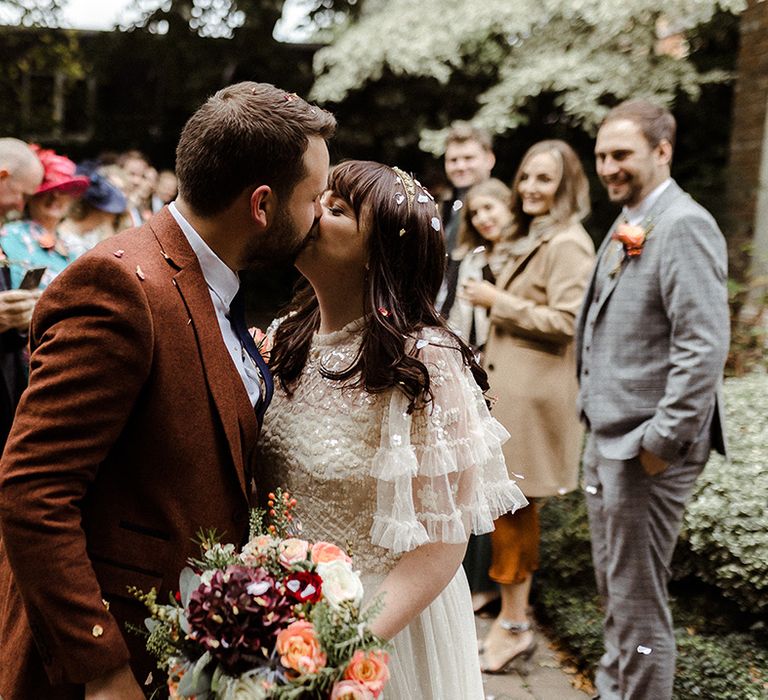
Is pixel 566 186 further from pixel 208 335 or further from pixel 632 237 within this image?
pixel 208 335

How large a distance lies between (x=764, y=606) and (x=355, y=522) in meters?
2.76

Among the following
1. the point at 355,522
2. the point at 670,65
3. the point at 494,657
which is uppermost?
the point at 670,65

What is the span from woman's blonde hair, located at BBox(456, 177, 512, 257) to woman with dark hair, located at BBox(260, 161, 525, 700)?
2.53 metres

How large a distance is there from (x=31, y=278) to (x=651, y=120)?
9.18 ft

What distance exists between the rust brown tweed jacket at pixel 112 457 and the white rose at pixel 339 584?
331mm

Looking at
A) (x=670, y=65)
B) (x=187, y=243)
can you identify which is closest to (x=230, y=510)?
(x=187, y=243)

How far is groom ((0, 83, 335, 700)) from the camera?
5.02 feet

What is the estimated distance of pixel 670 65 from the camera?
7.72 meters

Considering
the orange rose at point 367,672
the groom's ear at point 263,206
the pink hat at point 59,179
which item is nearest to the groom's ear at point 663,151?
the groom's ear at point 263,206

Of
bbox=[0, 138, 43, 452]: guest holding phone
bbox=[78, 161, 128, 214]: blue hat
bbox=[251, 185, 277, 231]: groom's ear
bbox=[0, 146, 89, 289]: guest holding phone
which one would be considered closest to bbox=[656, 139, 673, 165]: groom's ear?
bbox=[251, 185, 277, 231]: groom's ear

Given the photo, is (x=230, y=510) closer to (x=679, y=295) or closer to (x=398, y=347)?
(x=398, y=347)

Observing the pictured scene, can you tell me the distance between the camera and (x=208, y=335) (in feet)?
5.71

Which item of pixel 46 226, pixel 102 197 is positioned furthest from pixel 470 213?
pixel 102 197

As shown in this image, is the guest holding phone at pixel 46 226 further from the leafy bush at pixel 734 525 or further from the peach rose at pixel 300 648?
the leafy bush at pixel 734 525
